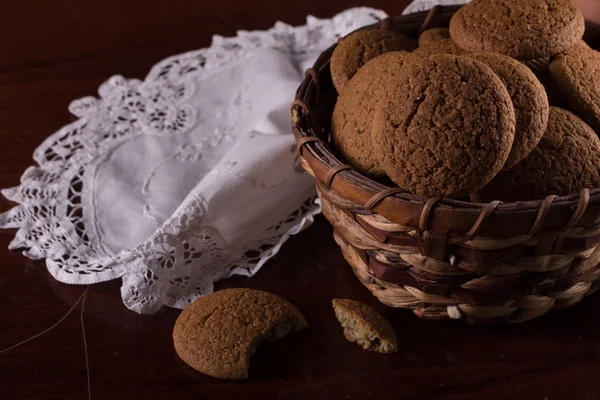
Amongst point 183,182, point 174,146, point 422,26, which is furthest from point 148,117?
point 422,26

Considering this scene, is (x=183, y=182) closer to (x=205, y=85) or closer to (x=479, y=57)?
(x=205, y=85)

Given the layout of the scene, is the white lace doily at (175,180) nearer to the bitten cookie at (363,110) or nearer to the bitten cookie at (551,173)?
the bitten cookie at (363,110)

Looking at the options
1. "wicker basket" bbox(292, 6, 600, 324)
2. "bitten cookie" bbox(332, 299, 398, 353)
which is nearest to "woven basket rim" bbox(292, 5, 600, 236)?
"wicker basket" bbox(292, 6, 600, 324)

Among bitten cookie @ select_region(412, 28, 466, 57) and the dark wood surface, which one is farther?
bitten cookie @ select_region(412, 28, 466, 57)

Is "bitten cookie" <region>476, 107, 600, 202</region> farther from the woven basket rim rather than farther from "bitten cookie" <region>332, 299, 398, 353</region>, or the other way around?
"bitten cookie" <region>332, 299, 398, 353</region>

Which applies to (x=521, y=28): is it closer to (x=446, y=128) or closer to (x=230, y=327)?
(x=446, y=128)

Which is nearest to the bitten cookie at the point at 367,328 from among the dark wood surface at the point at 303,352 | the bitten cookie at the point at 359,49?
the dark wood surface at the point at 303,352
